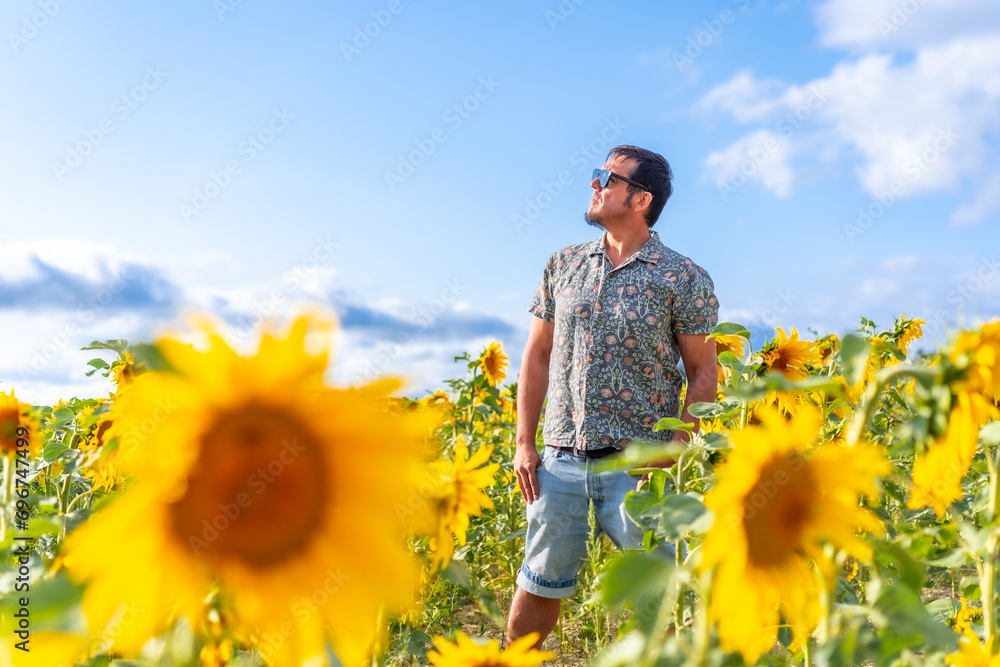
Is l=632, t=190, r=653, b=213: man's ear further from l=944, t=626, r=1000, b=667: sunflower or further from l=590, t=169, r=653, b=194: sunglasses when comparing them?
l=944, t=626, r=1000, b=667: sunflower

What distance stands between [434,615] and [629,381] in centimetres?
132

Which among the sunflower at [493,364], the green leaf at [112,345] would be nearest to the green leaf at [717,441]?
Result: the green leaf at [112,345]

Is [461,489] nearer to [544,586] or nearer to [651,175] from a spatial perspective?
[544,586]

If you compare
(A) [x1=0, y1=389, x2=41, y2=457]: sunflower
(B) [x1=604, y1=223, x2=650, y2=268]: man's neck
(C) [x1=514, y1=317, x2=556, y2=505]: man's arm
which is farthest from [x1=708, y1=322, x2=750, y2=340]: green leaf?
(A) [x1=0, y1=389, x2=41, y2=457]: sunflower

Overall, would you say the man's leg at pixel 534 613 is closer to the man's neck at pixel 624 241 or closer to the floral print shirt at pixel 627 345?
the floral print shirt at pixel 627 345

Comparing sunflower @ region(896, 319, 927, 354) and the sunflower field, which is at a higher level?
sunflower @ region(896, 319, 927, 354)

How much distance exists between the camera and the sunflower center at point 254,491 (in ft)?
2.16

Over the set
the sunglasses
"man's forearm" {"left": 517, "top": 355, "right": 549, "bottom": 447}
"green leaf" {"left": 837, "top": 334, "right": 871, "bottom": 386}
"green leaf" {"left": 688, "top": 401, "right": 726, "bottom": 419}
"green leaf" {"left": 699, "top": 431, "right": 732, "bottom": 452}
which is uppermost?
the sunglasses

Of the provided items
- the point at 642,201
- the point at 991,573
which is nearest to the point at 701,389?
the point at 642,201

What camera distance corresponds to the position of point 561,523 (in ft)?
9.45

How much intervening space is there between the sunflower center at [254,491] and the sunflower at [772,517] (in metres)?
0.38

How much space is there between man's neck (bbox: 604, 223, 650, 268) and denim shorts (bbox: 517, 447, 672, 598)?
2.67 ft

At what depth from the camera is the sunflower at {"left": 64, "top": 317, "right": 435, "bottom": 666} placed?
64cm

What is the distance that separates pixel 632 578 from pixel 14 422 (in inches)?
98.2
